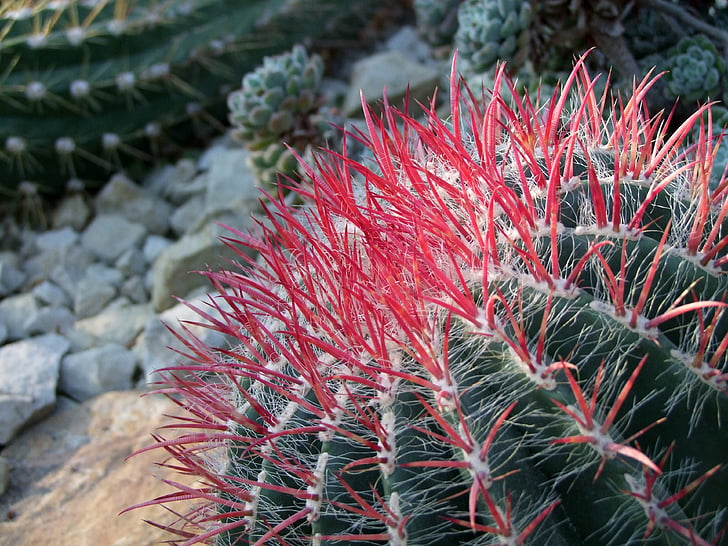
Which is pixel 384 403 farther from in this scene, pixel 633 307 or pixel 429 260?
pixel 633 307

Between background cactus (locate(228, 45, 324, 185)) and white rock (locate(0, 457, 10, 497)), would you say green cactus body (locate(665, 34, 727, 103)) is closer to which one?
background cactus (locate(228, 45, 324, 185))

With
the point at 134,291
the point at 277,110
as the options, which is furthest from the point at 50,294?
the point at 277,110

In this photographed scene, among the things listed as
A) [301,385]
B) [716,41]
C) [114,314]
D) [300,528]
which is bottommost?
[114,314]

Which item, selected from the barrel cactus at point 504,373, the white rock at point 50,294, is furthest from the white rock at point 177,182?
the barrel cactus at point 504,373

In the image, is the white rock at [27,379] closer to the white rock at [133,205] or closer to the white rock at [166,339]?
the white rock at [166,339]

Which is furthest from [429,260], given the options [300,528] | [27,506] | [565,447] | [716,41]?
[716,41]

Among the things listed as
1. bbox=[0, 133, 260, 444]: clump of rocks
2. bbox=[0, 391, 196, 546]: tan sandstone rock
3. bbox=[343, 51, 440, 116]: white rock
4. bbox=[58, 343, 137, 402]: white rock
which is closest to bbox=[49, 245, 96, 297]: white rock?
bbox=[0, 133, 260, 444]: clump of rocks

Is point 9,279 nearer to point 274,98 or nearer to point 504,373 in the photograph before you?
point 274,98
